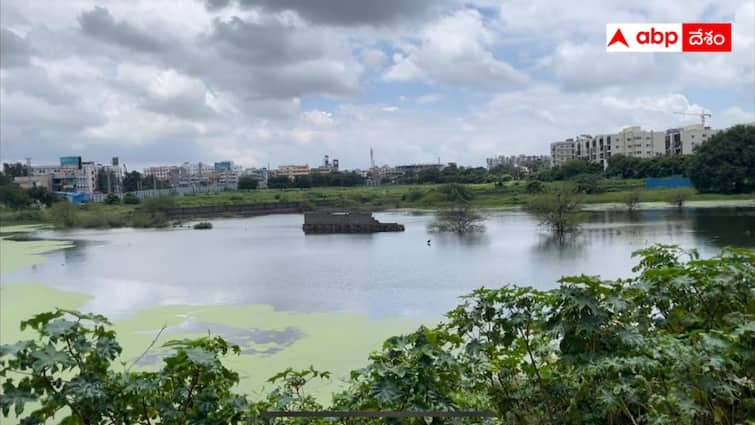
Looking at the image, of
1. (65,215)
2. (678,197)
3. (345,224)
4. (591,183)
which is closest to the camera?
(345,224)

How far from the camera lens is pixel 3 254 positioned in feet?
66.0

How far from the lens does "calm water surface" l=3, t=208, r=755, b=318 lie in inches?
413

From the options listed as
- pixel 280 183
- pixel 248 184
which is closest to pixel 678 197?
pixel 280 183

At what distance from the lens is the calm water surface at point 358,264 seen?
10479 mm

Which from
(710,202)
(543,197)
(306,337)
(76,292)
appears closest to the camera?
(306,337)

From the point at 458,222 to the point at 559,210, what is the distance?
4.10 metres

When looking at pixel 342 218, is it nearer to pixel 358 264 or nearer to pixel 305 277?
pixel 358 264

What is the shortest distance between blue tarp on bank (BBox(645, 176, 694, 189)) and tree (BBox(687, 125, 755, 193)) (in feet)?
4.68

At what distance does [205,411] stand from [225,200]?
1809 inches

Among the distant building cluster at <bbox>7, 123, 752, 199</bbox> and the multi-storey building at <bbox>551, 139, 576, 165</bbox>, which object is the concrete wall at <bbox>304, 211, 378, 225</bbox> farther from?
the multi-storey building at <bbox>551, 139, 576, 165</bbox>

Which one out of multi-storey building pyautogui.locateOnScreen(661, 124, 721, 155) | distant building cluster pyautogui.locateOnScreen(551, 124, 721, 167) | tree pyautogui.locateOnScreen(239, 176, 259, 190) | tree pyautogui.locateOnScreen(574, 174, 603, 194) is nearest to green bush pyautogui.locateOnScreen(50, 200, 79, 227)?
tree pyautogui.locateOnScreen(574, 174, 603, 194)

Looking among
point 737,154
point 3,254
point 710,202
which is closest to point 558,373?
point 3,254

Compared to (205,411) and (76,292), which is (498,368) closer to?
(205,411)

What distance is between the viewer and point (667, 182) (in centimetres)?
3878
